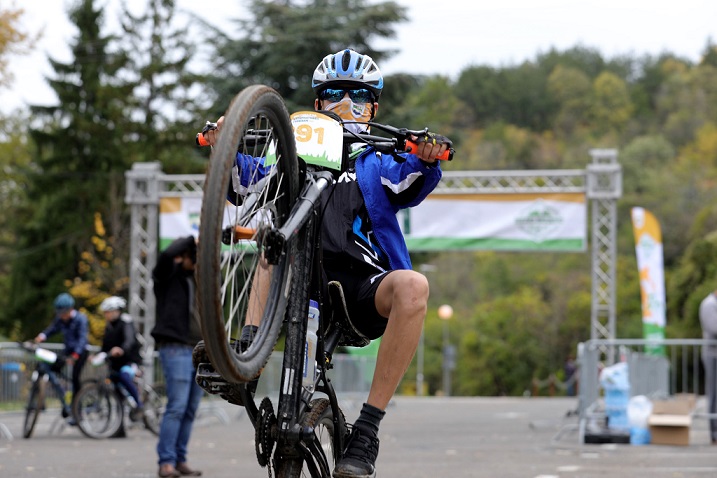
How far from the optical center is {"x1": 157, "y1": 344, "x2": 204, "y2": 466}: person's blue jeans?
9.32 metres

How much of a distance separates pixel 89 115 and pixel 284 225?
44.7 m

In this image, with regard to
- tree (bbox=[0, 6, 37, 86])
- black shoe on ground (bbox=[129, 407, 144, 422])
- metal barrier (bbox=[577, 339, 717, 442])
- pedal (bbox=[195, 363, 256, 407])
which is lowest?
black shoe on ground (bbox=[129, 407, 144, 422])

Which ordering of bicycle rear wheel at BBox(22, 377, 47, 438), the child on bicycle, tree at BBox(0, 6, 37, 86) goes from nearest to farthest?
1. bicycle rear wheel at BBox(22, 377, 47, 438)
2. the child on bicycle
3. tree at BBox(0, 6, 37, 86)

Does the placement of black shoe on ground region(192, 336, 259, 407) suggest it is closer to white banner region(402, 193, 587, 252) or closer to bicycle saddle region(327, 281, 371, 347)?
bicycle saddle region(327, 281, 371, 347)

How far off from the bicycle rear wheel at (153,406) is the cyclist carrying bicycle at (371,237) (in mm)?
11582

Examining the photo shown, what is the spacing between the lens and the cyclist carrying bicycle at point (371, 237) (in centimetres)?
445

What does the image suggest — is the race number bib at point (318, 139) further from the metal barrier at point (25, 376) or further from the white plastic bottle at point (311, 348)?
the metal barrier at point (25, 376)

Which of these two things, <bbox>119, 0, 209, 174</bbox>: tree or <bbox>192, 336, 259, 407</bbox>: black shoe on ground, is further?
<bbox>119, 0, 209, 174</bbox>: tree

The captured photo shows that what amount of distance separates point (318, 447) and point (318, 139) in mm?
1161

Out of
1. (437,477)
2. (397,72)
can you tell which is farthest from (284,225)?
(397,72)

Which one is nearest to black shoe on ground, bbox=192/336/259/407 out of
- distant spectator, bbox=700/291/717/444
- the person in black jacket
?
the person in black jacket

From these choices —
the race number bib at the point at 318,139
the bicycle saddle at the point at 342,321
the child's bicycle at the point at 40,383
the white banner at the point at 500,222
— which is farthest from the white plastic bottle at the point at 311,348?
the white banner at the point at 500,222

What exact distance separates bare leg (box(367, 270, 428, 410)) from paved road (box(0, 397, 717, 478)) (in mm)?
5098

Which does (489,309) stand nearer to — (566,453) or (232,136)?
(566,453)
